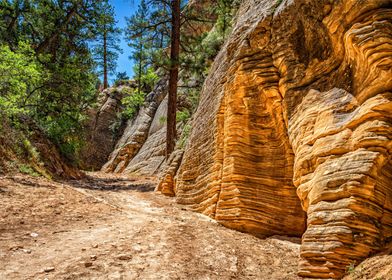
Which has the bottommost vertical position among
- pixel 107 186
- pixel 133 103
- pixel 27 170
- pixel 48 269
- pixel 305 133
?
pixel 48 269

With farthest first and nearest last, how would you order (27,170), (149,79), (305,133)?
(149,79) → (27,170) → (305,133)

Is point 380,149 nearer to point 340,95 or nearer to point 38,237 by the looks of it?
point 340,95

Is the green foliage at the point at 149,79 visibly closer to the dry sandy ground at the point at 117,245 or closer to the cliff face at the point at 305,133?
the cliff face at the point at 305,133

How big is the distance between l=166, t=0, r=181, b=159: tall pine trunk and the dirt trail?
6786 mm

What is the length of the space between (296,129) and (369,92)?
155cm

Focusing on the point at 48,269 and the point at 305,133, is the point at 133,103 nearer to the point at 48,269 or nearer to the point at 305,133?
the point at 305,133

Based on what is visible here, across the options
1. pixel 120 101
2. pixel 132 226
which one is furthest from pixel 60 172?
pixel 120 101

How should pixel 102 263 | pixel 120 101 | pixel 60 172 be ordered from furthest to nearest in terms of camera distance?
pixel 120 101, pixel 60 172, pixel 102 263

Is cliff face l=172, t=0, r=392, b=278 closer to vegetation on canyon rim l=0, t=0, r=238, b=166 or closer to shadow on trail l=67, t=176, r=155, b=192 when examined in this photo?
shadow on trail l=67, t=176, r=155, b=192

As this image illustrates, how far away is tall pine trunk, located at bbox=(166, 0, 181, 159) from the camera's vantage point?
14539mm

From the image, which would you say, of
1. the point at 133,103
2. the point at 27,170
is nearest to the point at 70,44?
the point at 27,170

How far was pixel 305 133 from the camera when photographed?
18.6ft

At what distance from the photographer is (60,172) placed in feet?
43.9

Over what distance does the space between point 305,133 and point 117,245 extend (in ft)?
12.3
